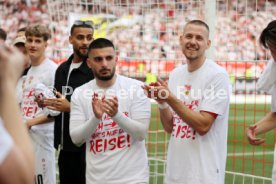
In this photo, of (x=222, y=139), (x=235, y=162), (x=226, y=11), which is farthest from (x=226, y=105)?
(x=235, y=162)

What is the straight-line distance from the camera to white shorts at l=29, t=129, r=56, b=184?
738cm

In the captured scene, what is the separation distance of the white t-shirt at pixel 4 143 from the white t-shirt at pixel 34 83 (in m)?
5.23

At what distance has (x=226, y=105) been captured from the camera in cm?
550

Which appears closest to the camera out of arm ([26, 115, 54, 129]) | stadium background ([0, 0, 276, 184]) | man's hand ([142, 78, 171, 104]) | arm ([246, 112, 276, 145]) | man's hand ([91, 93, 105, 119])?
man's hand ([142, 78, 171, 104])

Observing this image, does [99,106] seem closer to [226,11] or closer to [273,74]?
[273,74]

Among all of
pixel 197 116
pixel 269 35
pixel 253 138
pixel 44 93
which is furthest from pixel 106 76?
pixel 269 35

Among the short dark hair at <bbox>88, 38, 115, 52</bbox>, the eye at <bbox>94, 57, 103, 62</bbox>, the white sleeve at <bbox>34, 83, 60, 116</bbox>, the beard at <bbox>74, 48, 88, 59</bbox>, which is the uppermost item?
the short dark hair at <bbox>88, 38, 115, 52</bbox>

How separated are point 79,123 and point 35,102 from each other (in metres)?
1.71

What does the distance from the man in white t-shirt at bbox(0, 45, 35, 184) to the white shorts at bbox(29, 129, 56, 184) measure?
5.35m

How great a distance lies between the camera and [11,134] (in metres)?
2.05

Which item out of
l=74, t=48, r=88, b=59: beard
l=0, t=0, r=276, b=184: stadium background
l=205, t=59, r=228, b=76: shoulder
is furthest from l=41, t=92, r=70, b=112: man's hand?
l=0, t=0, r=276, b=184: stadium background

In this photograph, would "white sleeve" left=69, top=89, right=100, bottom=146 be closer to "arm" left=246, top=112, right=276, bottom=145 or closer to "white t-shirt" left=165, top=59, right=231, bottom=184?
"white t-shirt" left=165, top=59, right=231, bottom=184

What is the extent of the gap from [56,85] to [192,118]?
1.85 m

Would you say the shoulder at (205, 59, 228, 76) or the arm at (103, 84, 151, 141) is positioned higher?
the shoulder at (205, 59, 228, 76)
